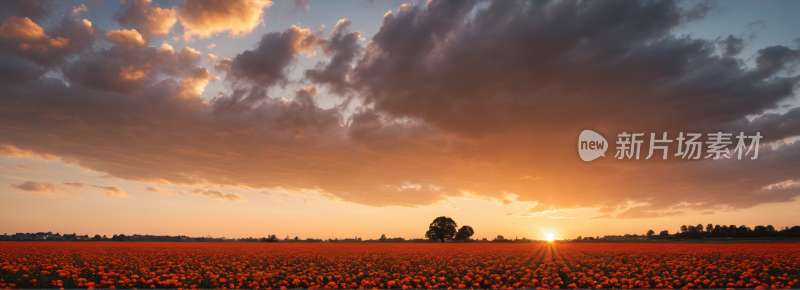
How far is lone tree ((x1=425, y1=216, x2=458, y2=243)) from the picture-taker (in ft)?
448

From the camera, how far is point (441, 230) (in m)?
137

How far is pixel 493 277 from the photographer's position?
21.1 meters

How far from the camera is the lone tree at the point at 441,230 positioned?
13650cm

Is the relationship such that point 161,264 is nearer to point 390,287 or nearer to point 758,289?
point 390,287

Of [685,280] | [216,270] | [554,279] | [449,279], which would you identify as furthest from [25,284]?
[685,280]

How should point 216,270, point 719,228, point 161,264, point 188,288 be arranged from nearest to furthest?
point 188,288
point 216,270
point 161,264
point 719,228

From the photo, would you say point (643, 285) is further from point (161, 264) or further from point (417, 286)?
point (161, 264)

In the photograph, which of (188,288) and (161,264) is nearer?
(188,288)

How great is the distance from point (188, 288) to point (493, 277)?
16.0 metres

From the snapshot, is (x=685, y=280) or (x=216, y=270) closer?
(x=685, y=280)

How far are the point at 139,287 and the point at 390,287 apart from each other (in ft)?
42.1

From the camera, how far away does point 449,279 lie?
22172 millimetres

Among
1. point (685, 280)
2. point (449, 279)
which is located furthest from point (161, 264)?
point (685, 280)

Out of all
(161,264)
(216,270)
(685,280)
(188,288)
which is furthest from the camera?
(161,264)
